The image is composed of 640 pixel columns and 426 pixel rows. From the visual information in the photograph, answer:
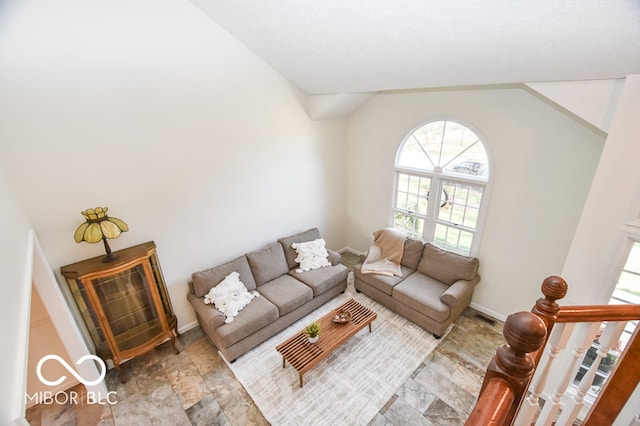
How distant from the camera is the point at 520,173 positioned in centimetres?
319

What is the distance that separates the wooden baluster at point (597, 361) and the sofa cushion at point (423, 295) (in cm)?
173

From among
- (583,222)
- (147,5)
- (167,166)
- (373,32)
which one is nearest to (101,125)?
(167,166)

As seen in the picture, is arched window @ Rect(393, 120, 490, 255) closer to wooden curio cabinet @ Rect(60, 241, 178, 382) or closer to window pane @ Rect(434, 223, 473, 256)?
window pane @ Rect(434, 223, 473, 256)

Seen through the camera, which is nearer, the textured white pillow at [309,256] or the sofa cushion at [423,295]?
the sofa cushion at [423,295]

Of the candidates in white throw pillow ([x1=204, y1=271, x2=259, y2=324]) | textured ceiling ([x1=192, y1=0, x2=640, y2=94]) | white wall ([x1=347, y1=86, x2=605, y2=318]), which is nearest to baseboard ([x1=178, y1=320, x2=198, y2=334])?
white throw pillow ([x1=204, y1=271, x2=259, y2=324])

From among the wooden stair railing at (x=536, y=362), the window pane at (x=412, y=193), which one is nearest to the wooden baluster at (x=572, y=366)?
the wooden stair railing at (x=536, y=362)

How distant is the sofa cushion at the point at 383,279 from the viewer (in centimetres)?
383

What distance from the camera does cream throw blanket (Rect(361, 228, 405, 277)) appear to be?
13.3 ft

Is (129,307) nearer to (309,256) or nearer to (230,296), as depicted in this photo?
(230,296)

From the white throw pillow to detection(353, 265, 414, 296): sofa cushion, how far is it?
159 centimetres

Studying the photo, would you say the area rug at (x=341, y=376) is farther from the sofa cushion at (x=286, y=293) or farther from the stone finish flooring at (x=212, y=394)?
the sofa cushion at (x=286, y=293)

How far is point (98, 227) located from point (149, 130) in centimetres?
108

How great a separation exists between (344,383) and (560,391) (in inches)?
77.1
